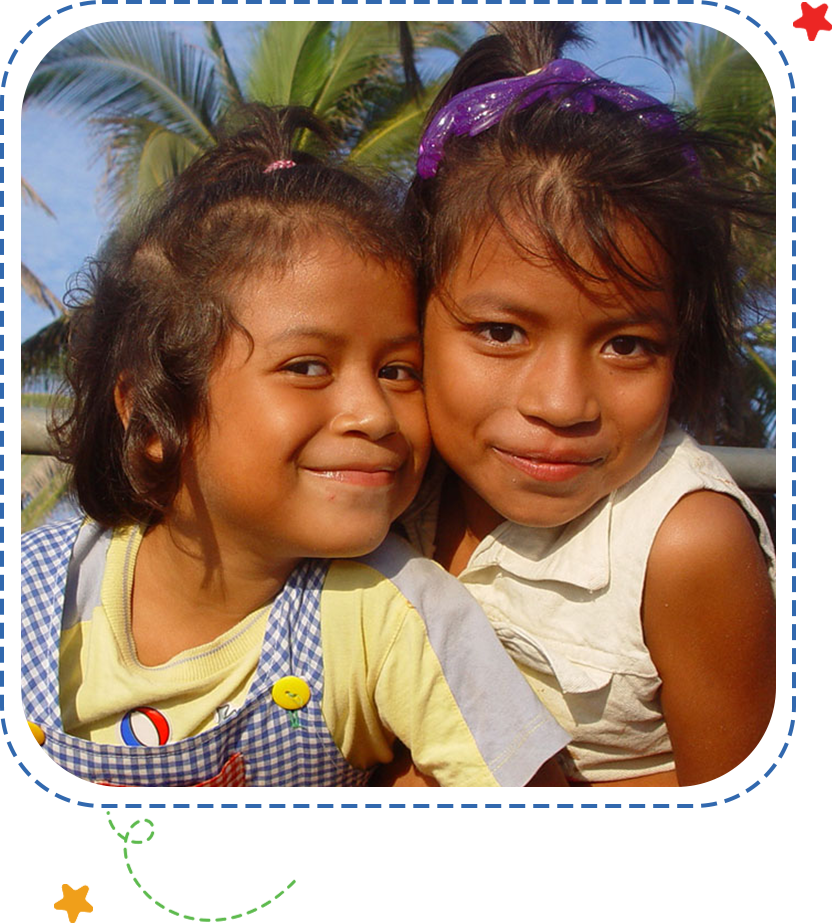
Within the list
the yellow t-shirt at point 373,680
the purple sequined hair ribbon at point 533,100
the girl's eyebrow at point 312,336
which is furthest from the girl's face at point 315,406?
the purple sequined hair ribbon at point 533,100

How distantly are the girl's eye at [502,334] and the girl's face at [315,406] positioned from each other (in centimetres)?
10

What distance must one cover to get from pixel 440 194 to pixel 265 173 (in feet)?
0.79

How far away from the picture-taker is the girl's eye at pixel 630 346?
1.31 m

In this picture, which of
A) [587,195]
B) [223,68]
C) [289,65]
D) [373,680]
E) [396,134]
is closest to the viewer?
[587,195]

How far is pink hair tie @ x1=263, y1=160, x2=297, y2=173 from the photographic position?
1359mm

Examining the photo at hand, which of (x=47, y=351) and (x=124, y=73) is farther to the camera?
(x=47, y=351)

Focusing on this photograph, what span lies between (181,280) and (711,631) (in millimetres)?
866

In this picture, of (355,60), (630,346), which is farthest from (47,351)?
(630,346)

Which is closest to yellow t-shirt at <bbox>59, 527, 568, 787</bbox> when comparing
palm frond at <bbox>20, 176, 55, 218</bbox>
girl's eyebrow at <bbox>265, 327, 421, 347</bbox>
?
girl's eyebrow at <bbox>265, 327, 421, 347</bbox>

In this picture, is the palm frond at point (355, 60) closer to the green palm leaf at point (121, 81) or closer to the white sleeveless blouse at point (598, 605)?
the green palm leaf at point (121, 81)

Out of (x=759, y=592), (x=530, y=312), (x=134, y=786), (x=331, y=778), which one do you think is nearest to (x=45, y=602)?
(x=134, y=786)

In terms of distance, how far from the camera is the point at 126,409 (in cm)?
140

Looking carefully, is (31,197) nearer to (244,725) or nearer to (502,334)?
(502,334)

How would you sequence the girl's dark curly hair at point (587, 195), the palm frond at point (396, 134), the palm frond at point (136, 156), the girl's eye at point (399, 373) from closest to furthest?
the girl's dark curly hair at point (587, 195) < the girl's eye at point (399, 373) < the palm frond at point (136, 156) < the palm frond at point (396, 134)
